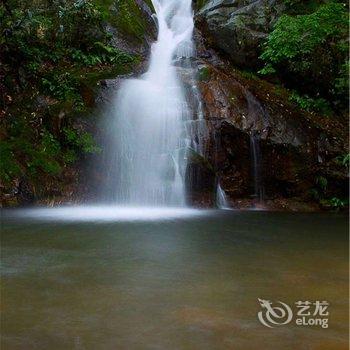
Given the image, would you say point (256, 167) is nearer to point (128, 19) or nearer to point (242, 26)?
point (242, 26)

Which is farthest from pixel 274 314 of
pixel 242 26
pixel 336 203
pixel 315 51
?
pixel 242 26

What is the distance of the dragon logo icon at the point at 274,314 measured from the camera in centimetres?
301

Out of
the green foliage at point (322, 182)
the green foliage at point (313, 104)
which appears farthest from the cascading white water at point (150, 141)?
the green foliage at point (322, 182)

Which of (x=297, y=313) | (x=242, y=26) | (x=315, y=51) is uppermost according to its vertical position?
(x=242, y=26)

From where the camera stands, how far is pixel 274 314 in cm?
314

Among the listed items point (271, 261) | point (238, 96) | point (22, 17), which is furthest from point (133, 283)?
point (22, 17)

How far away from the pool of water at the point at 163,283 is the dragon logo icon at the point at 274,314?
0.19ft

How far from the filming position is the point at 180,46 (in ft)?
43.4

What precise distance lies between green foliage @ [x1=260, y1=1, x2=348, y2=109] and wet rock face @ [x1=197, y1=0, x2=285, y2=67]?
65 centimetres

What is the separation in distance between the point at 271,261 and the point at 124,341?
235cm

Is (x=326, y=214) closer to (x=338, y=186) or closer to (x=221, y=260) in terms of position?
(x=338, y=186)

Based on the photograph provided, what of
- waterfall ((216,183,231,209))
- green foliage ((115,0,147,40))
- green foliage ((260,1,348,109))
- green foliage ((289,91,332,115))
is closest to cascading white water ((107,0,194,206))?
waterfall ((216,183,231,209))

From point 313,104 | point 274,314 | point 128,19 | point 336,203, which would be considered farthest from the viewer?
point 128,19

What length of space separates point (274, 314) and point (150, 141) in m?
7.00
